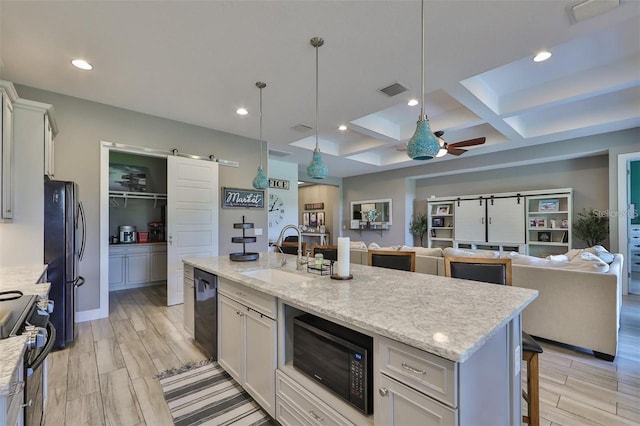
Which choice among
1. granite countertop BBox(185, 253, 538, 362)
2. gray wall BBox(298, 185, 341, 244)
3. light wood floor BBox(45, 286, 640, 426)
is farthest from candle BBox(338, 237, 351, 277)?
gray wall BBox(298, 185, 341, 244)

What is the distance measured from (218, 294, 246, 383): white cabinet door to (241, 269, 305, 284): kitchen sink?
0.30m

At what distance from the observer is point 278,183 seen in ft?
22.4

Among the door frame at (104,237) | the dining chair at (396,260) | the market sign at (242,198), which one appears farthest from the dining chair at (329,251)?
the door frame at (104,237)

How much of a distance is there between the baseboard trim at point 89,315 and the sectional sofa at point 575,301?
5015mm

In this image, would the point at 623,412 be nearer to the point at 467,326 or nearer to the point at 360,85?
the point at 467,326

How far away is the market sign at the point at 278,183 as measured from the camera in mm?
6686

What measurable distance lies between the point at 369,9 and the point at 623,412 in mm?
3268

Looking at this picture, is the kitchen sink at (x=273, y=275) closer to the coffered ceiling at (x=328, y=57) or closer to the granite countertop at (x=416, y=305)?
the granite countertop at (x=416, y=305)

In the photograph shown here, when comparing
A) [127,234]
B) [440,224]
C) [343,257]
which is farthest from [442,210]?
[127,234]

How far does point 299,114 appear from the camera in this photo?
402 centimetres

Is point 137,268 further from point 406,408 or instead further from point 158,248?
point 406,408

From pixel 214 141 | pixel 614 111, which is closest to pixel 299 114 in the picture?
pixel 214 141

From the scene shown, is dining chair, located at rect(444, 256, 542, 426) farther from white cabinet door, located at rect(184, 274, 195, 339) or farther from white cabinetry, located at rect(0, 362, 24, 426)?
white cabinet door, located at rect(184, 274, 195, 339)

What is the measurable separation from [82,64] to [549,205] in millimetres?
7733
